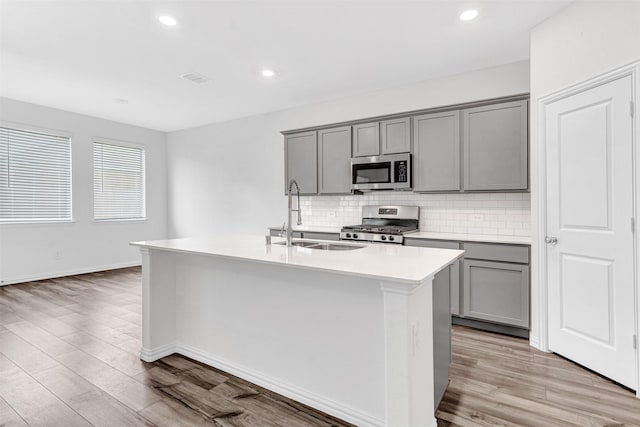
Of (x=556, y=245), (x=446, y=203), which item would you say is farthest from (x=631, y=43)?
(x=446, y=203)

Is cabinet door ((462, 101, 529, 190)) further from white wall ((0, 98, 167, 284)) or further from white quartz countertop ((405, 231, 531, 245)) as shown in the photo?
white wall ((0, 98, 167, 284))

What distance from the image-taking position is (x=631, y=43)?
2258mm

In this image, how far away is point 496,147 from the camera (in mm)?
3430

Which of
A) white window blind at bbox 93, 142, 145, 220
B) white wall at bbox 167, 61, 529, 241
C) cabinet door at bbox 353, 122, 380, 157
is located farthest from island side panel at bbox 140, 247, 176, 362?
white window blind at bbox 93, 142, 145, 220

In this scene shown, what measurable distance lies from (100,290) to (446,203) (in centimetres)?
481

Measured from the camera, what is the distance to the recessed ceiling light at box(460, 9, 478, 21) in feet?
9.05

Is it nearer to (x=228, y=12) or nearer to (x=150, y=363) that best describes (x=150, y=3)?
(x=228, y=12)

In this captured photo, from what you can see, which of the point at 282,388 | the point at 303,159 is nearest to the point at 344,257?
the point at 282,388

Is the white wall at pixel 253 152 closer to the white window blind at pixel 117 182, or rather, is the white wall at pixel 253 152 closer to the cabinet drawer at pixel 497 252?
the white window blind at pixel 117 182

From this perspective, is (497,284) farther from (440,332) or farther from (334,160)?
(334,160)

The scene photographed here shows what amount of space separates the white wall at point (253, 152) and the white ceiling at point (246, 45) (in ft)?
0.62

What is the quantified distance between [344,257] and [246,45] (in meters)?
2.42

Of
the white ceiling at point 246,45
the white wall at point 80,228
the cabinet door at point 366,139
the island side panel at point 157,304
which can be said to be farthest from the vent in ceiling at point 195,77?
the white wall at point 80,228

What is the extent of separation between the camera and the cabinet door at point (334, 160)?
4.46 m
